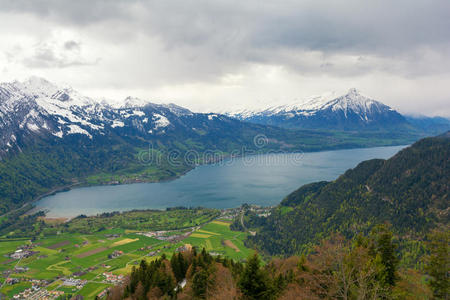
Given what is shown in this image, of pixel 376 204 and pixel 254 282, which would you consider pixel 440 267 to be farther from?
pixel 376 204

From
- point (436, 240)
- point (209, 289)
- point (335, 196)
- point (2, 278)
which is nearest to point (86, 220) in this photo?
point (2, 278)

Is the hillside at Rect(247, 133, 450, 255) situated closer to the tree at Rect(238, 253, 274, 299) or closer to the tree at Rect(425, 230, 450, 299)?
the tree at Rect(425, 230, 450, 299)

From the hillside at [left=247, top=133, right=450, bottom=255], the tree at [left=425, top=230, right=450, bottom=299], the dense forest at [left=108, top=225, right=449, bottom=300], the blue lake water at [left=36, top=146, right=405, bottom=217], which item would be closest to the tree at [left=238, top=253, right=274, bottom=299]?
the dense forest at [left=108, top=225, right=449, bottom=300]

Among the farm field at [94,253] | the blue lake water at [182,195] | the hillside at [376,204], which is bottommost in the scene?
the farm field at [94,253]

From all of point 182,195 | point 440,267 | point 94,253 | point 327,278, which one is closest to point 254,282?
point 327,278

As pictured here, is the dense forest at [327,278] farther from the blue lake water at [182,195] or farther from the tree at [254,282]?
the blue lake water at [182,195]

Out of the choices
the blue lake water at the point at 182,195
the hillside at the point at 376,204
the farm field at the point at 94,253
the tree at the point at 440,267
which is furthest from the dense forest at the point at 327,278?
the blue lake water at the point at 182,195
